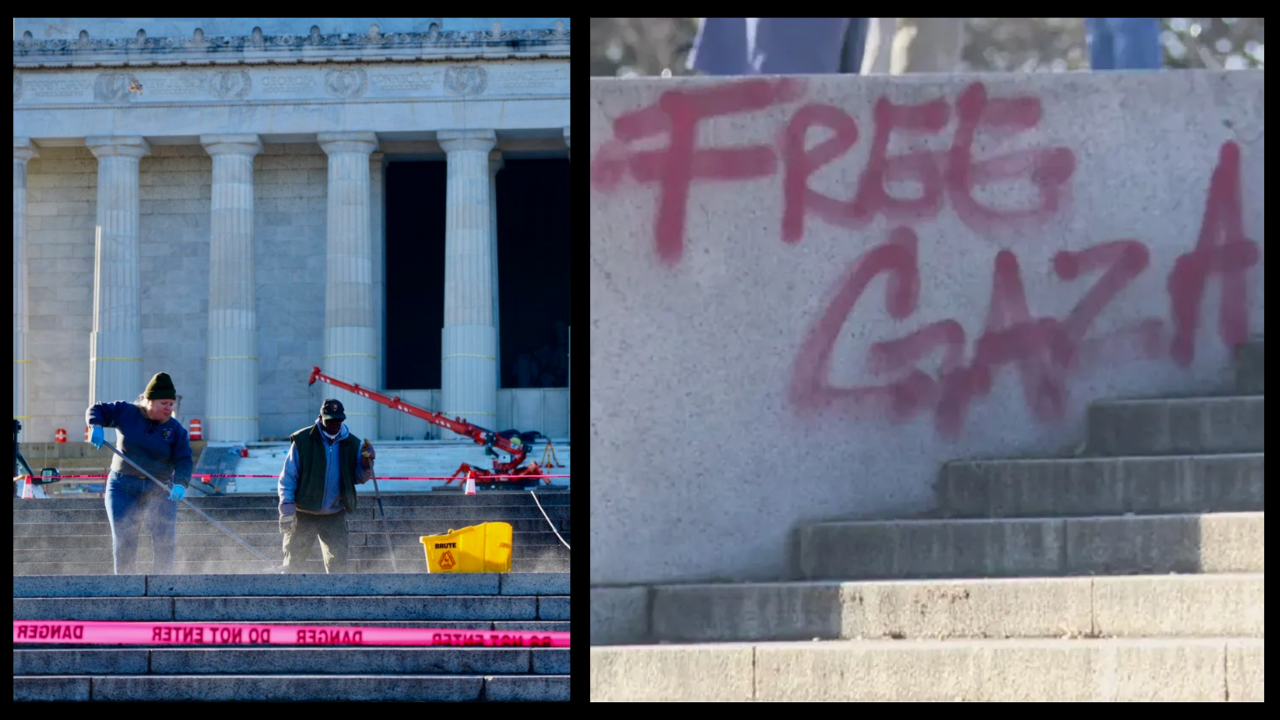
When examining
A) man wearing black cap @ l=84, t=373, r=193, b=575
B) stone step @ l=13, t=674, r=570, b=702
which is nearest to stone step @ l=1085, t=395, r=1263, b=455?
stone step @ l=13, t=674, r=570, b=702

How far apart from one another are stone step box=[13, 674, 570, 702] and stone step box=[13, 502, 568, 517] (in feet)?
29.5

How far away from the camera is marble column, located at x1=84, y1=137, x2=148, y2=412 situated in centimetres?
3247

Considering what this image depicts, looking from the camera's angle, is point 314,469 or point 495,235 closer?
point 314,469

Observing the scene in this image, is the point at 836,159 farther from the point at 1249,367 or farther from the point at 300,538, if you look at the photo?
the point at 300,538

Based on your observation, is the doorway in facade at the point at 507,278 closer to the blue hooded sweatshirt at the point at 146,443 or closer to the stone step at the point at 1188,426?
the blue hooded sweatshirt at the point at 146,443

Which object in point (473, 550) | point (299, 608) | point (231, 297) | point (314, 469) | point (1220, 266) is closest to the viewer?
point (1220, 266)

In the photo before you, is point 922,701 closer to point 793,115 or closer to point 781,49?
point 793,115

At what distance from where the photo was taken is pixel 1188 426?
8422mm

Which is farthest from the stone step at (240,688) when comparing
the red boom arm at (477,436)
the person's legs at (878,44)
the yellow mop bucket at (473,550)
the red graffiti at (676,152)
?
the red boom arm at (477,436)

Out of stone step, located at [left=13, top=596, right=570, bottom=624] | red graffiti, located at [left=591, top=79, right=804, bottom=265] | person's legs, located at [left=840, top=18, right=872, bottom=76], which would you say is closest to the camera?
red graffiti, located at [left=591, top=79, right=804, bottom=265]

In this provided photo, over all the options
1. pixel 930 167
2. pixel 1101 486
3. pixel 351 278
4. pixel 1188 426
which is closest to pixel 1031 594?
pixel 1101 486

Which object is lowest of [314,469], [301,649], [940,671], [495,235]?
[301,649]

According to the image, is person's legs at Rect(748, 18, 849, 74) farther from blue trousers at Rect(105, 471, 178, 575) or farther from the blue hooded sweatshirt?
blue trousers at Rect(105, 471, 178, 575)

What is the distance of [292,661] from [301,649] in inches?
2.8
